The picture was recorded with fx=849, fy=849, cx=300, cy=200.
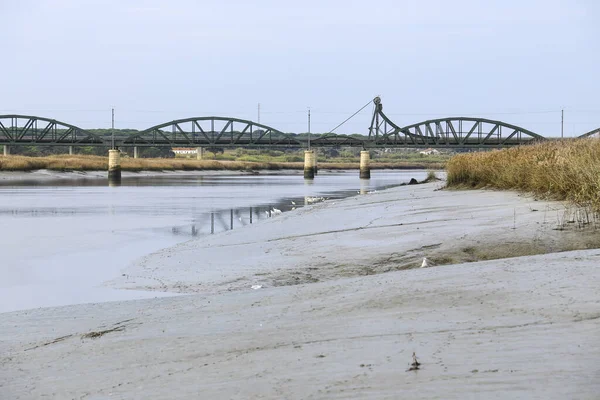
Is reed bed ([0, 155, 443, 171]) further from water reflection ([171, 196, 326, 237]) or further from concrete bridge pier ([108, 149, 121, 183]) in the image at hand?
water reflection ([171, 196, 326, 237])

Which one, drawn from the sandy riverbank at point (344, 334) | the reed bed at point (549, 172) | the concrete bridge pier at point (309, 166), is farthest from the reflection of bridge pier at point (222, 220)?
the concrete bridge pier at point (309, 166)

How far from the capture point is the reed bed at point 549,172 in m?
14.5

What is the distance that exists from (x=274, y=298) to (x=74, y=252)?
388 inches

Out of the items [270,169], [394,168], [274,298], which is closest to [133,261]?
[274,298]

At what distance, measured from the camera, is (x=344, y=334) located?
6.76 meters

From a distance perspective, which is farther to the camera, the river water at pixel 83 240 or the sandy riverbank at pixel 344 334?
the river water at pixel 83 240

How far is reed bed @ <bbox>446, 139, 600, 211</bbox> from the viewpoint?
1452cm

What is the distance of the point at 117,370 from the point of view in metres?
6.44

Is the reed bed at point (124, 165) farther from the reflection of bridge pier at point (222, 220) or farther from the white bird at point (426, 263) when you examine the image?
the white bird at point (426, 263)

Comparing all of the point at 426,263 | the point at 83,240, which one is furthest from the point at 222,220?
the point at 426,263

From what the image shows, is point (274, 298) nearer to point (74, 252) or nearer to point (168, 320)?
point (168, 320)

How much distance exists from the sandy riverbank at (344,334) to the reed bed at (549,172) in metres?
2.46

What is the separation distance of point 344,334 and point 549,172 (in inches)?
534

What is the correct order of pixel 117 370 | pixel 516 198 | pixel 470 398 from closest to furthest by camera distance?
pixel 470 398
pixel 117 370
pixel 516 198
